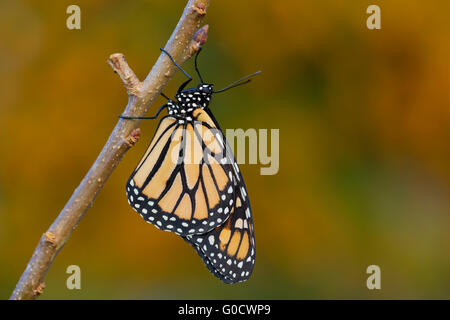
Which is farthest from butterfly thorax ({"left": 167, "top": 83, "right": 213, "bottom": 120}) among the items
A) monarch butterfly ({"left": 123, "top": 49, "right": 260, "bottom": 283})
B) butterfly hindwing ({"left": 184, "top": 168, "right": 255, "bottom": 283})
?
butterfly hindwing ({"left": 184, "top": 168, "right": 255, "bottom": 283})

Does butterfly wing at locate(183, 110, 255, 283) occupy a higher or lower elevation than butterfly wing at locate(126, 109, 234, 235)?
lower

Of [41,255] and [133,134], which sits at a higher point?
[133,134]

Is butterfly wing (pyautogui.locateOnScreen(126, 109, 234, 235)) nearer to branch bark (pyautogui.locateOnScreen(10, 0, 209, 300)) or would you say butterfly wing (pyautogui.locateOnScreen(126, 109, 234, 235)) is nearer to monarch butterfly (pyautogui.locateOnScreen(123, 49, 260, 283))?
monarch butterfly (pyautogui.locateOnScreen(123, 49, 260, 283))

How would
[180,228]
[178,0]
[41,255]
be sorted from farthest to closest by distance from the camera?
[178,0] < [180,228] < [41,255]

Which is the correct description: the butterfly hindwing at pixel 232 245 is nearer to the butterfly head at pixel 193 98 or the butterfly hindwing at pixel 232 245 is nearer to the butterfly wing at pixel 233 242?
the butterfly wing at pixel 233 242

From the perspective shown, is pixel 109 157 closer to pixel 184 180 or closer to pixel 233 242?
pixel 184 180

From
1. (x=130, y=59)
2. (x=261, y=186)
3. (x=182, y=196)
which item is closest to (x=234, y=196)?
(x=182, y=196)

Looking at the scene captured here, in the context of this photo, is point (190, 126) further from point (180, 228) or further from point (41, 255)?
point (41, 255)

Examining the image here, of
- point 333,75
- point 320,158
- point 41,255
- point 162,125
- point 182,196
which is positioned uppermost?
point 333,75
